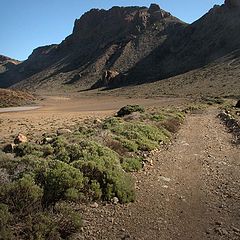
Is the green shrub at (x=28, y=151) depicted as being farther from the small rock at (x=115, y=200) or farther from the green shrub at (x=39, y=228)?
the green shrub at (x=39, y=228)

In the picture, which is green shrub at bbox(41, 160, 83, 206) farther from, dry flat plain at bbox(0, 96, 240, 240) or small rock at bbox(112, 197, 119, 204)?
small rock at bbox(112, 197, 119, 204)

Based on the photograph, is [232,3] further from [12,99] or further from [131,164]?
[131,164]

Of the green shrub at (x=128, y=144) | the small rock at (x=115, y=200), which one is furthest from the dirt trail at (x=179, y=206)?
the green shrub at (x=128, y=144)

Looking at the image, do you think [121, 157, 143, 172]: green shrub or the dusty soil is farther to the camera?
the dusty soil

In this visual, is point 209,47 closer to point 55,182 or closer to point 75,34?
point 75,34

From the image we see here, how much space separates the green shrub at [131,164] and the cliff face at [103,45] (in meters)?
116

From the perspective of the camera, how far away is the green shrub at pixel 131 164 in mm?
13141

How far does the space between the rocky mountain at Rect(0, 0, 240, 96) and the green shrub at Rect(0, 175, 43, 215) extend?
70657mm

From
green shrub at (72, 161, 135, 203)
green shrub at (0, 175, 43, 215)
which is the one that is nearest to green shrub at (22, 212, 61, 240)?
green shrub at (0, 175, 43, 215)

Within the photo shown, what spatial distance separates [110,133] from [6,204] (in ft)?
33.2

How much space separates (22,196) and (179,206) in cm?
378

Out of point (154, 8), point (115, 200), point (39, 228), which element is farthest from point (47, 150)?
point (154, 8)

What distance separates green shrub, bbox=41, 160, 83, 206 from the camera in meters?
9.30

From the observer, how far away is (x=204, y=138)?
20.8 m
